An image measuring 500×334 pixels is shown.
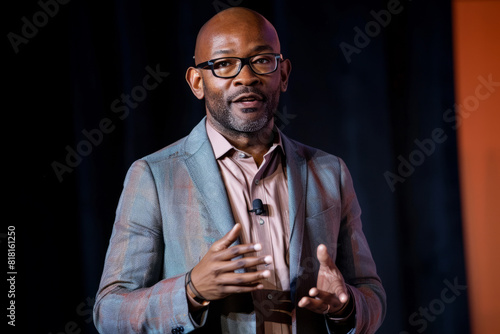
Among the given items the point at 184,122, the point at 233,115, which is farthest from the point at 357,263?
the point at 184,122

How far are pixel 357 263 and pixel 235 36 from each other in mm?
874

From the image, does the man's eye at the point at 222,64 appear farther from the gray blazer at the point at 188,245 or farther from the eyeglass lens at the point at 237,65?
the gray blazer at the point at 188,245

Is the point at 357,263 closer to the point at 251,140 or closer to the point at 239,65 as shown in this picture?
the point at 251,140

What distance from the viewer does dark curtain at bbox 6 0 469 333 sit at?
231 centimetres

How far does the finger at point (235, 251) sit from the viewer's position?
1381 millimetres

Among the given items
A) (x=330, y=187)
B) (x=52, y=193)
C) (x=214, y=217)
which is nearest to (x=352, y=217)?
(x=330, y=187)

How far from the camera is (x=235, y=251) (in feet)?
4.55

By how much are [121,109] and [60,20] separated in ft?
1.57

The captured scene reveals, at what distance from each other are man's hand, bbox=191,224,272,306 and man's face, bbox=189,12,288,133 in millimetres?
482

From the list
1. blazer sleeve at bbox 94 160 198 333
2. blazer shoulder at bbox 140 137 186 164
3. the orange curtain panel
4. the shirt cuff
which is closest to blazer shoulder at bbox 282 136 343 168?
blazer shoulder at bbox 140 137 186 164

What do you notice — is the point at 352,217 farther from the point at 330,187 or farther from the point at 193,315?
the point at 193,315

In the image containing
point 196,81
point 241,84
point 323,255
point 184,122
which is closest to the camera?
point 323,255

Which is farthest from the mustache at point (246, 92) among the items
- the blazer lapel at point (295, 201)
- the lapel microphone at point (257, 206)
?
the lapel microphone at point (257, 206)

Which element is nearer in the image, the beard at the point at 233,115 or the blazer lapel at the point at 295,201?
the blazer lapel at the point at 295,201
